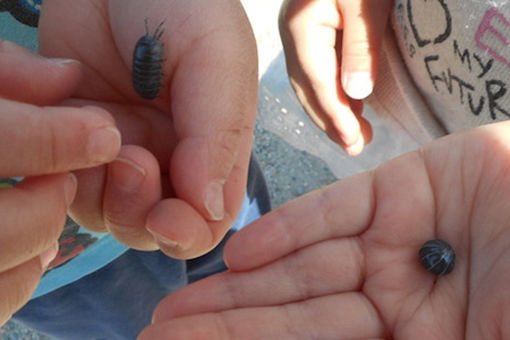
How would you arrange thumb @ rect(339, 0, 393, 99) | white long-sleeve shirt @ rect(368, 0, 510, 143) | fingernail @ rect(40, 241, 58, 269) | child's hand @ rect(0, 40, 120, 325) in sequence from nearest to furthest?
child's hand @ rect(0, 40, 120, 325), fingernail @ rect(40, 241, 58, 269), white long-sleeve shirt @ rect(368, 0, 510, 143), thumb @ rect(339, 0, 393, 99)

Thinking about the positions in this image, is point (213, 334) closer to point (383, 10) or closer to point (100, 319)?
point (100, 319)

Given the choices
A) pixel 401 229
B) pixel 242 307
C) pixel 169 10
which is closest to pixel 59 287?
pixel 242 307

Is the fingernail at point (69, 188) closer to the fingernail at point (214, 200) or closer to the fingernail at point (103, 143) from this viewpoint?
the fingernail at point (103, 143)

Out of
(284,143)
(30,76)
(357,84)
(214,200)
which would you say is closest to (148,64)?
(30,76)

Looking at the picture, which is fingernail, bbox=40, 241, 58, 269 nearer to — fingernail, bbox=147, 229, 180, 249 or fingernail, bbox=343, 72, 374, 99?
fingernail, bbox=147, 229, 180, 249

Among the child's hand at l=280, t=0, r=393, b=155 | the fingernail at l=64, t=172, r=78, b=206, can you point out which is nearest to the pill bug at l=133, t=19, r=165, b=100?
the fingernail at l=64, t=172, r=78, b=206

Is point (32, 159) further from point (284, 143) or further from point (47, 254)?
point (284, 143)

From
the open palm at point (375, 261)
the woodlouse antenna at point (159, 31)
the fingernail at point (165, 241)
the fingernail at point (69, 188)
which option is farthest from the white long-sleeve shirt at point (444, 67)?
the fingernail at point (69, 188)
